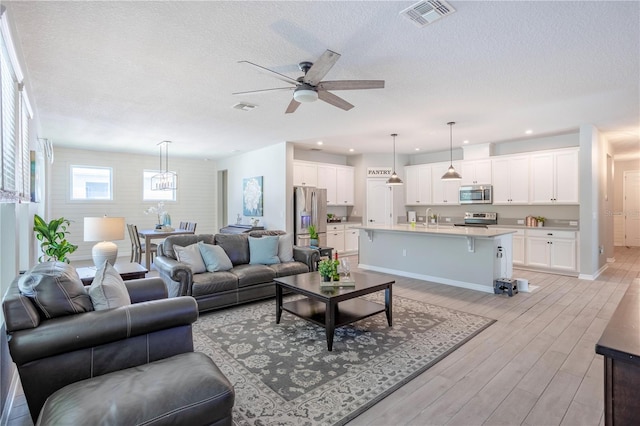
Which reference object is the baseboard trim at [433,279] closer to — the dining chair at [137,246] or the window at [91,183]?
the dining chair at [137,246]

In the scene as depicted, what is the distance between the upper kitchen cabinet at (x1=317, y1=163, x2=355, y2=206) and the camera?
8.34 meters

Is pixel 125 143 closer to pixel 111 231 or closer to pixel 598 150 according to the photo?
pixel 111 231

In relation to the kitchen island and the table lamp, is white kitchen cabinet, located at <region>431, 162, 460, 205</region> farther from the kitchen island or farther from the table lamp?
the table lamp

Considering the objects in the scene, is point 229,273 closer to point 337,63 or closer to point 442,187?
point 337,63

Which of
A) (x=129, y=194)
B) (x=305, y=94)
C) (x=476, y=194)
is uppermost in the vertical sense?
(x=305, y=94)

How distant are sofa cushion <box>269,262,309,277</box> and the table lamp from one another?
194cm

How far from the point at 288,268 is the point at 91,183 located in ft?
21.3

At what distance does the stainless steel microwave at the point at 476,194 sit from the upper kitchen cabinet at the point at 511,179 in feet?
0.41

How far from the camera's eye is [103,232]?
336cm

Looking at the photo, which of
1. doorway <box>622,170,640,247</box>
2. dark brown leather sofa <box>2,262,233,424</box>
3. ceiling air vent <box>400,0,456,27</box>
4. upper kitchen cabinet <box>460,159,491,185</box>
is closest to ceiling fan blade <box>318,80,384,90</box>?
ceiling air vent <box>400,0,456,27</box>

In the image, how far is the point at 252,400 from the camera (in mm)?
2205

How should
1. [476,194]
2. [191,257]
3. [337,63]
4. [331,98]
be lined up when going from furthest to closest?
[476,194], [191,257], [331,98], [337,63]

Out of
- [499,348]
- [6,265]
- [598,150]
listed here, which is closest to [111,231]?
[6,265]

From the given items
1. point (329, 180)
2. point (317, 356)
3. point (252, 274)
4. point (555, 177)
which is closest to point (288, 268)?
point (252, 274)
